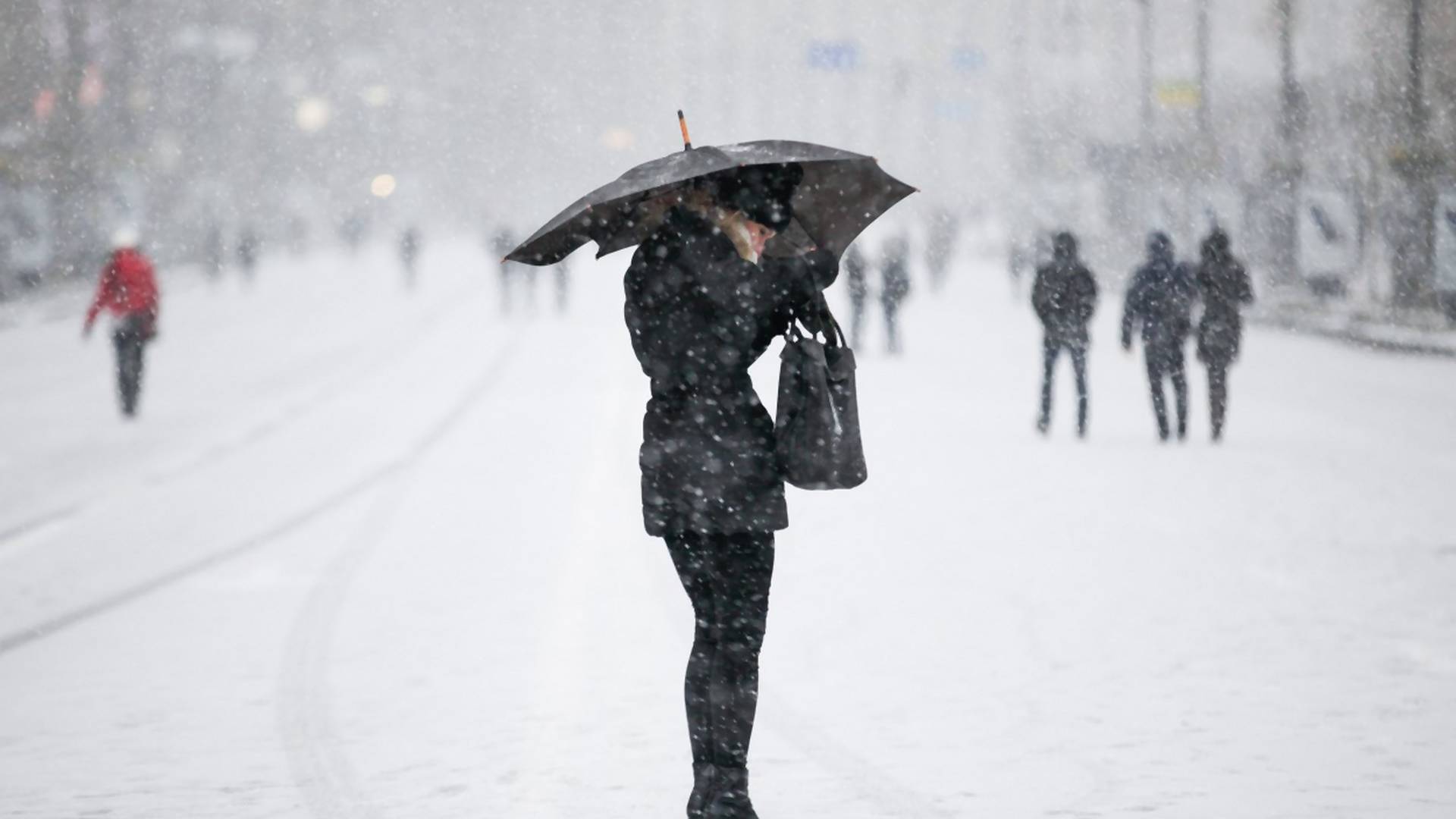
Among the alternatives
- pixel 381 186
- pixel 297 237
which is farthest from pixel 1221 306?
pixel 381 186

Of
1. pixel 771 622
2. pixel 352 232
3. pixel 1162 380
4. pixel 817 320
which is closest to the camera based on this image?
pixel 817 320

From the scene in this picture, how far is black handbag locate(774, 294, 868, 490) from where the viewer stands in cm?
493

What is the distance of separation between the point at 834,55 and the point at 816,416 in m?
56.8

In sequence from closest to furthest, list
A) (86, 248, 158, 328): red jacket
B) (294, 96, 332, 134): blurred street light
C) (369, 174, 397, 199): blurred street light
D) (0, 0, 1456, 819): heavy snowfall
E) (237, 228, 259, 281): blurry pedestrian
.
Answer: (0, 0, 1456, 819): heavy snowfall
(86, 248, 158, 328): red jacket
(237, 228, 259, 281): blurry pedestrian
(294, 96, 332, 134): blurred street light
(369, 174, 397, 199): blurred street light

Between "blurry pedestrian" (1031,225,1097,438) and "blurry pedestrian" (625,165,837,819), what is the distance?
11.0 meters

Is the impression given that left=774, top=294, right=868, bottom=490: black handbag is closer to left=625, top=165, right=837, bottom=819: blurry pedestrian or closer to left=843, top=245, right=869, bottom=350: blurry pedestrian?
left=625, top=165, right=837, bottom=819: blurry pedestrian

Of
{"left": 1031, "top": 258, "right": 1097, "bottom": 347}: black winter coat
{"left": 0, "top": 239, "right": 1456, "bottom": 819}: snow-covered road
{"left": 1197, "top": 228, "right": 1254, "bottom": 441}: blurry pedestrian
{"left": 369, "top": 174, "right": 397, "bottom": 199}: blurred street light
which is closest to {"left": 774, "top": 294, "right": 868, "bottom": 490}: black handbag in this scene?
{"left": 0, "top": 239, "right": 1456, "bottom": 819}: snow-covered road

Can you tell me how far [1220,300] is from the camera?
1541 centimetres

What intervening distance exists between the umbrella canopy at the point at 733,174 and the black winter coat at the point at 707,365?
0.55ft

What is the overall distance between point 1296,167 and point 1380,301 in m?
2.74

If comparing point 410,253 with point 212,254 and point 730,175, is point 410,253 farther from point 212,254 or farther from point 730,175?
point 730,175

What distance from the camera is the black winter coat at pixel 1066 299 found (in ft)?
52.4

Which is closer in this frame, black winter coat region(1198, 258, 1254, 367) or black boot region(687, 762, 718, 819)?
black boot region(687, 762, 718, 819)

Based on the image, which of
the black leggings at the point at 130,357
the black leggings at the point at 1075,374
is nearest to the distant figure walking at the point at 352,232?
the black leggings at the point at 130,357
